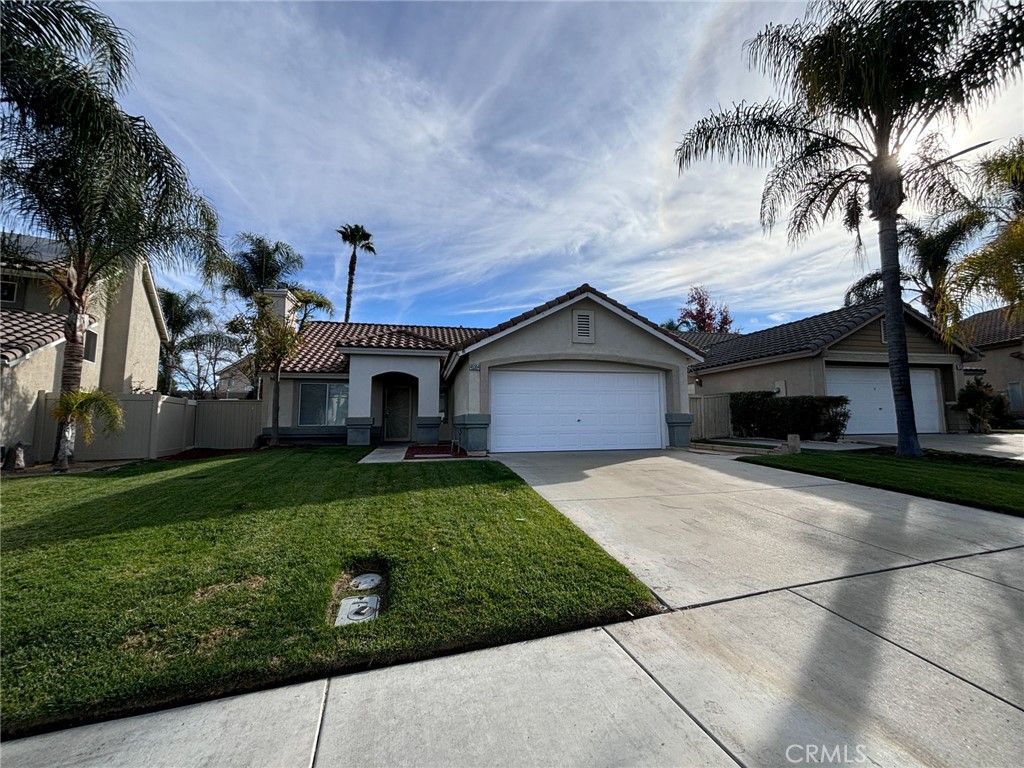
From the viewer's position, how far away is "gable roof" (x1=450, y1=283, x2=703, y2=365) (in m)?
11.3

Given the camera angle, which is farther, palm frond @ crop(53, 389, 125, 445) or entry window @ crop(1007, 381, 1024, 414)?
entry window @ crop(1007, 381, 1024, 414)

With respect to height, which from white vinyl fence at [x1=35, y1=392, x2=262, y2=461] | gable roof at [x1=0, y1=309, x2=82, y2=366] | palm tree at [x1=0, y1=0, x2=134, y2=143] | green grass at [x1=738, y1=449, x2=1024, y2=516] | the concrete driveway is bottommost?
green grass at [x1=738, y1=449, x2=1024, y2=516]

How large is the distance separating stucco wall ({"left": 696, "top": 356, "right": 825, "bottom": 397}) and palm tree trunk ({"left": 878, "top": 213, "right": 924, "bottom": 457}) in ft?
11.9

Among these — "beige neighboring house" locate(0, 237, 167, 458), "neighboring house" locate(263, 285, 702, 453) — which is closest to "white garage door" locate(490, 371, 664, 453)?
"neighboring house" locate(263, 285, 702, 453)

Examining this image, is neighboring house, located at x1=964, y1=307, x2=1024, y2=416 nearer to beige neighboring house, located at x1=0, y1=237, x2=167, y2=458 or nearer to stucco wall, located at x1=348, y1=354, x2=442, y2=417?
stucco wall, located at x1=348, y1=354, x2=442, y2=417

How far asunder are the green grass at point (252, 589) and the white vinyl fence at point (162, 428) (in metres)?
5.84

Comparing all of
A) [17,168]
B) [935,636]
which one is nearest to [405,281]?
[17,168]

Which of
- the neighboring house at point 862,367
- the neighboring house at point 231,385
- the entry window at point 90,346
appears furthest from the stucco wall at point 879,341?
the neighboring house at point 231,385

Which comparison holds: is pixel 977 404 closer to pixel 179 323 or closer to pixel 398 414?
pixel 398 414

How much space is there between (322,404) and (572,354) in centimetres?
925

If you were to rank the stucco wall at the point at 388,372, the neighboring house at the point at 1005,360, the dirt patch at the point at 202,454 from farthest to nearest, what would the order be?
the neighboring house at the point at 1005,360 < the stucco wall at the point at 388,372 < the dirt patch at the point at 202,454

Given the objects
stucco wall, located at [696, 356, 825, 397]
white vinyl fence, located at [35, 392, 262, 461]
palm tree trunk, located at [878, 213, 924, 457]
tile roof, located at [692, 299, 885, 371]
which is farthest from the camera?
tile roof, located at [692, 299, 885, 371]

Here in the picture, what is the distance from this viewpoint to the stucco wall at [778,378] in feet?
47.9

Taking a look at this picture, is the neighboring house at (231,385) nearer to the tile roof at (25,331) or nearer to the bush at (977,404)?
the tile roof at (25,331)
